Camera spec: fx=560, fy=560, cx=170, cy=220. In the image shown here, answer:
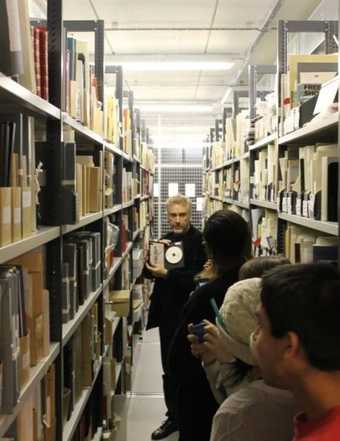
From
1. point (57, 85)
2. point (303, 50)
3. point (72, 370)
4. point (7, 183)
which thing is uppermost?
point (303, 50)

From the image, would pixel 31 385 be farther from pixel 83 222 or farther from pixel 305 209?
pixel 305 209

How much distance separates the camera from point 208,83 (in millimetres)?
10953

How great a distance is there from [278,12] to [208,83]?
4704 millimetres

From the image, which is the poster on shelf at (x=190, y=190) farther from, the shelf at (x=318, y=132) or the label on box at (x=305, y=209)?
the label on box at (x=305, y=209)

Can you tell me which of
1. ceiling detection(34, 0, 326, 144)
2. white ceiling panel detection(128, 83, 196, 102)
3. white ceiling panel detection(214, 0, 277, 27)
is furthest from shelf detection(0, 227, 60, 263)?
white ceiling panel detection(128, 83, 196, 102)

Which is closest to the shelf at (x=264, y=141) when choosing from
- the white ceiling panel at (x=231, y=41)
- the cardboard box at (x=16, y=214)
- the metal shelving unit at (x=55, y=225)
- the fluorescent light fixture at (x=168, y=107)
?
the metal shelving unit at (x=55, y=225)

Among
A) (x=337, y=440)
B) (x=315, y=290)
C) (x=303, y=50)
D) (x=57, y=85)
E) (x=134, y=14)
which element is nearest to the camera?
(x=337, y=440)

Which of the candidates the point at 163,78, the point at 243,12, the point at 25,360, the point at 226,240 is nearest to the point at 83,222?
the point at 226,240

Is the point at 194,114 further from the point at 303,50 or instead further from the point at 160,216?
the point at 303,50

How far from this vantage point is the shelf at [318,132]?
6.57ft

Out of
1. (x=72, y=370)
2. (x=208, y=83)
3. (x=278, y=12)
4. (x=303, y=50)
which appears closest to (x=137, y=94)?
(x=208, y=83)

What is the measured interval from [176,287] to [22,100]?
2.77 meters

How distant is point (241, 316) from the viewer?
1569 mm

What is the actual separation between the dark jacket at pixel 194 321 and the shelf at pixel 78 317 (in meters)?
0.42
